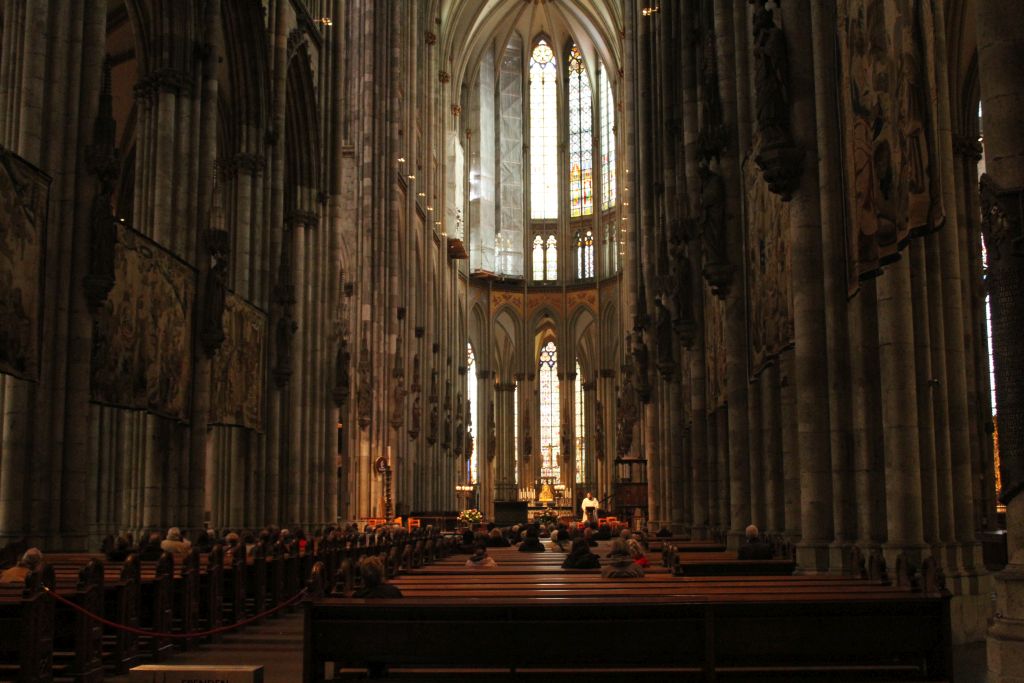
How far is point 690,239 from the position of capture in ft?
80.8

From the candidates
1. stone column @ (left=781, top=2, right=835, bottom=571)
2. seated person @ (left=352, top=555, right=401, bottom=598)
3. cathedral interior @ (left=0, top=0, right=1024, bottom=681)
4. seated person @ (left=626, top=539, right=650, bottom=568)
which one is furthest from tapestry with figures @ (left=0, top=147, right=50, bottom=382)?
stone column @ (left=781, top=2, right=835, bottom=571)

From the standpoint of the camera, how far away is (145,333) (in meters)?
20.7

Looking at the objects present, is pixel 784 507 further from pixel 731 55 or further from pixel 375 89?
pixel 375 89

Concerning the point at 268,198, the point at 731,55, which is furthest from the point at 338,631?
the point at 268,198

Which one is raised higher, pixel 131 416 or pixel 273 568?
pixel 131 416

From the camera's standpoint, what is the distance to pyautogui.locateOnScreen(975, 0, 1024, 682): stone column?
22.1ft

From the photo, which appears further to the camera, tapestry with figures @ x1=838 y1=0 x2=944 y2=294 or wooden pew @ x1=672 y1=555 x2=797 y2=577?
wooden pew @ x1=672 y1=555 x2=797 y2=577

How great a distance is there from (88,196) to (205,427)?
22.7 ft

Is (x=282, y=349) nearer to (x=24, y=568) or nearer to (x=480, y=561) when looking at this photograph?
(x=480, y=561)

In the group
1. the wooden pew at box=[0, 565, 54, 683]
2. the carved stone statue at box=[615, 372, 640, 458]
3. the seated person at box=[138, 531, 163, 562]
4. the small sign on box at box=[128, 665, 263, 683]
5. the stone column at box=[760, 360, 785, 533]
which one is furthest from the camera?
the carved stone statue at box=[615, 372, 640, 458]

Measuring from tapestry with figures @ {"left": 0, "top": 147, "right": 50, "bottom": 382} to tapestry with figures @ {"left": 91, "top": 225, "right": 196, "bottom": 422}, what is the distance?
1653 millimetres

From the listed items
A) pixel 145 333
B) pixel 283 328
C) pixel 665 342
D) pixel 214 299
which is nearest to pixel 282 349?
pixel 283 328

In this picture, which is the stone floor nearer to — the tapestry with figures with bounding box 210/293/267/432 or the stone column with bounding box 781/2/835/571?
the stone column with bounding box 781/2/835/571

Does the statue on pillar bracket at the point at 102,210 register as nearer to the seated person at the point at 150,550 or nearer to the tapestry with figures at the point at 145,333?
the tapestry with figures at the point at 145,333
